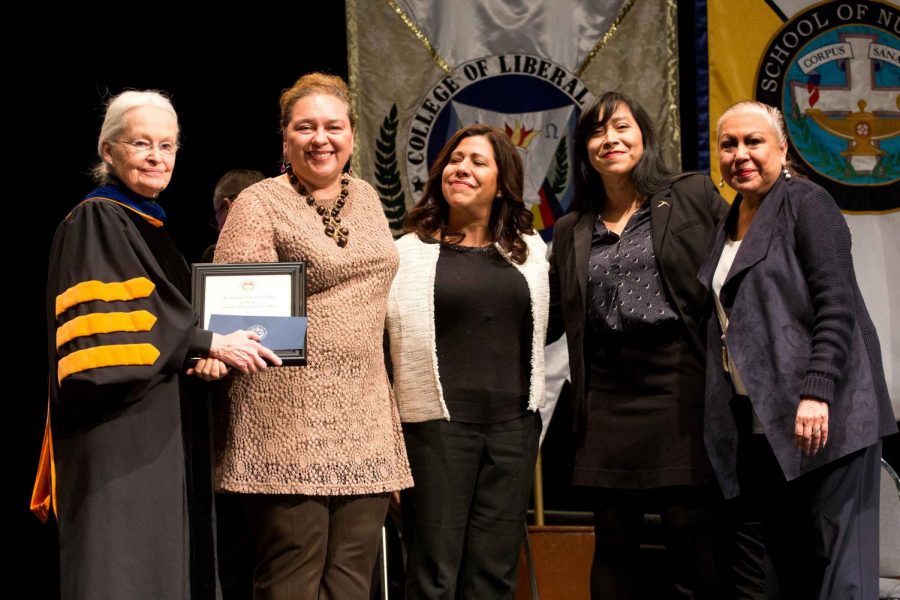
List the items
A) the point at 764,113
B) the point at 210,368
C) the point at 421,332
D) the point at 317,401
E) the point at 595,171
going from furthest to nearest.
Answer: the point at 595,171
the point at 421,332
the point at 764,113
the point at 317,401
the point at 210,368

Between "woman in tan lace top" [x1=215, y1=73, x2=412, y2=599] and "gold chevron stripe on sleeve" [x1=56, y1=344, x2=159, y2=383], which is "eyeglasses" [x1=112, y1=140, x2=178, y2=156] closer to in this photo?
"woman in tan lace top" [x1=215, y1=73, x2=412, y2=599]

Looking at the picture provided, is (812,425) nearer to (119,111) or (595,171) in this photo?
(595,171)

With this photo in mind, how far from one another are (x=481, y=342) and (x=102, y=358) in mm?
1181

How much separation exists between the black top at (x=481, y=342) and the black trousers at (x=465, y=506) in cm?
6

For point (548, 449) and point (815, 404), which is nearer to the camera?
point (815, 404)

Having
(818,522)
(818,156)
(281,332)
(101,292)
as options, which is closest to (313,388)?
(281,332)

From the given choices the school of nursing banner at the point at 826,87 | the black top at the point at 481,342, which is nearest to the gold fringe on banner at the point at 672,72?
the school of nursing banner at the point at 826,87

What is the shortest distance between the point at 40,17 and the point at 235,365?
9.59 ft

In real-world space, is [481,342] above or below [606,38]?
below

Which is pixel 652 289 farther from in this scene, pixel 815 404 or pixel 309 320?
pixel 309 320

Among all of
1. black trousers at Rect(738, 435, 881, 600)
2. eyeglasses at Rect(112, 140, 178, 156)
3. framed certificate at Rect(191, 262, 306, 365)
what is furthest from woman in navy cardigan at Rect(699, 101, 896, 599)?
eyeglasses at Rect(112, 140, 178, 156)

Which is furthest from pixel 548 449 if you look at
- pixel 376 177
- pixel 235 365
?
pixel 235 365

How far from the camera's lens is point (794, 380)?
2867mm

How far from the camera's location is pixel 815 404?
9.16ft
